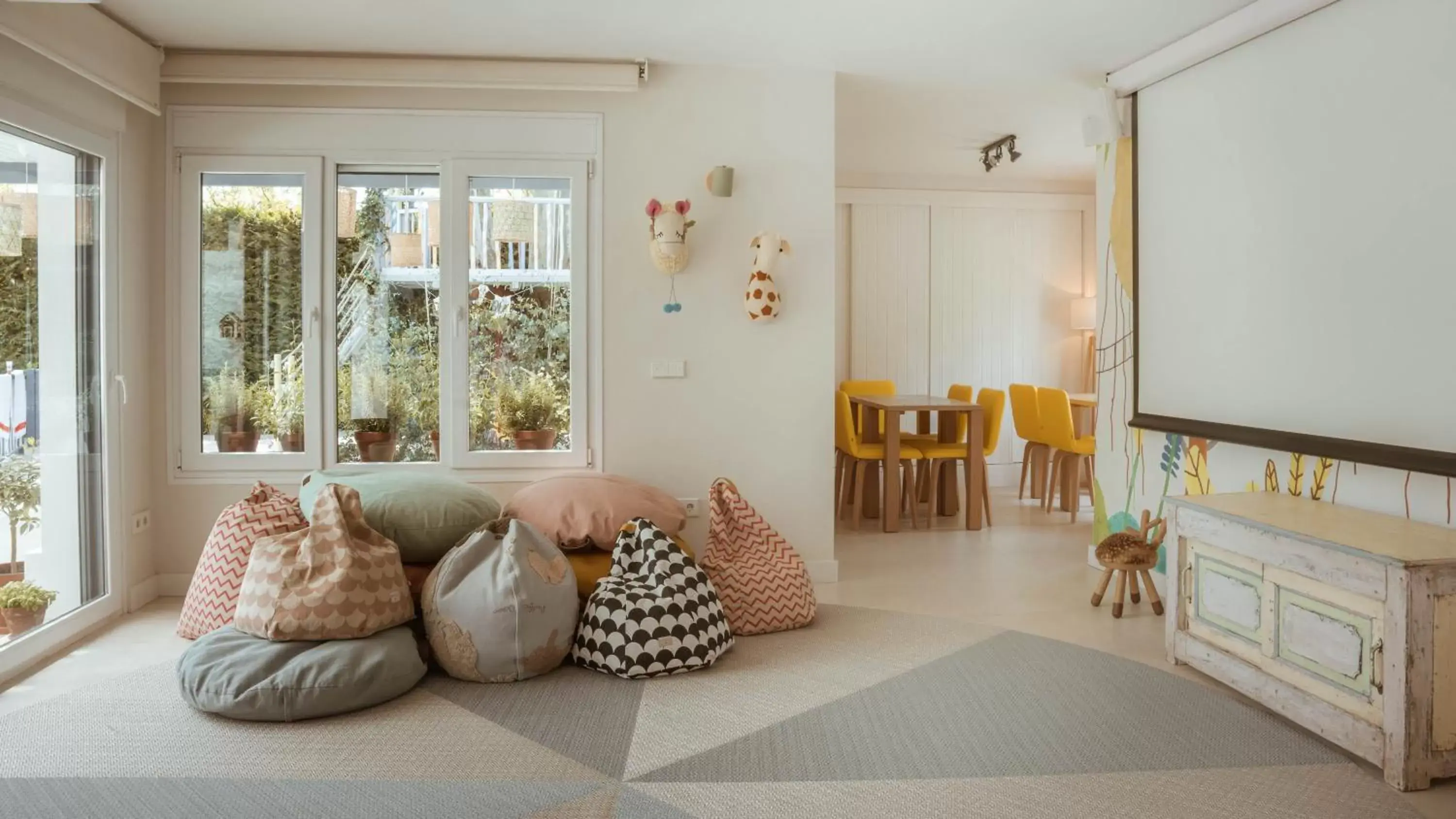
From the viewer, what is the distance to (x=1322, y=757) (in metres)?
2.56

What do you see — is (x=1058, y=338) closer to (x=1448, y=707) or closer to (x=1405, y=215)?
Result: (x=1405, y=215)

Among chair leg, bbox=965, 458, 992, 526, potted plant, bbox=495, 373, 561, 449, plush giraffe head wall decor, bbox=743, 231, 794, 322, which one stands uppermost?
plush giraffe head wall decor, bbox=743, 231, 794, 322

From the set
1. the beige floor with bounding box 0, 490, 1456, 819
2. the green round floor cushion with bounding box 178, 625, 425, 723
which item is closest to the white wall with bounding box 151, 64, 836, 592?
the beige floor with bounding box 0, 490, 1456, 819

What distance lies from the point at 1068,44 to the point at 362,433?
3674mm

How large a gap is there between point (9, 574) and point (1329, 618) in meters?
4.28

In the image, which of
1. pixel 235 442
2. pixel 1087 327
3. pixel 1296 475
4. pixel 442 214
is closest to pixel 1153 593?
pixel 1296 475

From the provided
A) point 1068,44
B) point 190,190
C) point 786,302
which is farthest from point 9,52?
point 1068,44

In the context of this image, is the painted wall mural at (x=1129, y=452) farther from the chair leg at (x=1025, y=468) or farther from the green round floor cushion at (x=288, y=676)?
the green round floor cushion at (x=288, y=676)

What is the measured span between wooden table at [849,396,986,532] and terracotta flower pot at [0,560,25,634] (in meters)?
4.27

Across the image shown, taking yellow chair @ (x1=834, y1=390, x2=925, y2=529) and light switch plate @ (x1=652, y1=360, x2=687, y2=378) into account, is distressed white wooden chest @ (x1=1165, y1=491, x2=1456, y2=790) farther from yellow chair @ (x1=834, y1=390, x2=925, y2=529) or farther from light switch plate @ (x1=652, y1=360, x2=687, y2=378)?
yellow chair @ (x1=834, y1=390, x2=925, y2=529)

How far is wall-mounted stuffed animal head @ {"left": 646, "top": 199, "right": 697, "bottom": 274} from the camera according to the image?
420 centimetres

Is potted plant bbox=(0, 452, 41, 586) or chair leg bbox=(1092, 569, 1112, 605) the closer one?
potted plant bbox=(0, 452, 41, 586)

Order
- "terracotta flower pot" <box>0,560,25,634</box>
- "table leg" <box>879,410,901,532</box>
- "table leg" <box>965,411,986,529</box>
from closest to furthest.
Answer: "terracotta flower pot" <box>0,560,25,634</box> → "table leg" <box>879,410,901,532</box> → "table leg" <box>965,411,986,529</box>

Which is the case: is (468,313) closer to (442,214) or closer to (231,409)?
(442,214)
